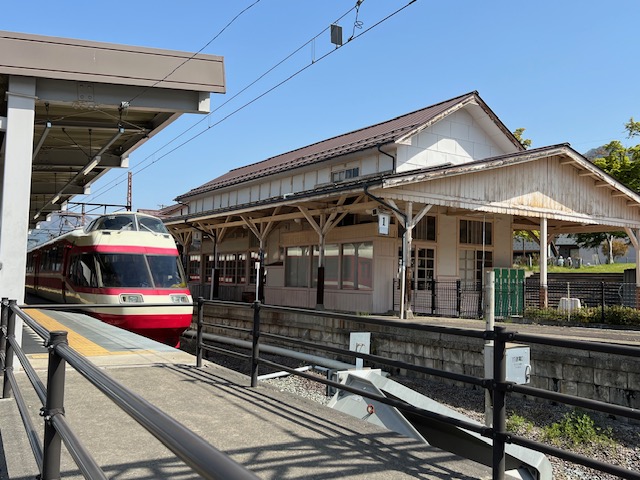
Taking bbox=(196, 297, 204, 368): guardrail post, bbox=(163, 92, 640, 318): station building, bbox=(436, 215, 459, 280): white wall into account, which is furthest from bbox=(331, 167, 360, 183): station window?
bbox=(196, 297, 204, 368): guardrail post

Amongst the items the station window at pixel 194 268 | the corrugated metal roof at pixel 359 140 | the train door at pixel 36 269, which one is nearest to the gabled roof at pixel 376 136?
the corrugated metal roof at pixel 359 140

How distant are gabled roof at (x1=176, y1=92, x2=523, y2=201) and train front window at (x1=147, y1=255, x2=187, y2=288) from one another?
7.92 metres

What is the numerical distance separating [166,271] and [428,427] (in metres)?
9.12

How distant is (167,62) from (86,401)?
5.48 m

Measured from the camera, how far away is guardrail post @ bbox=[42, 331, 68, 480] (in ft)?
8.32

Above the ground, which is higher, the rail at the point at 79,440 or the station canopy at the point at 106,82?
the station canopy at the point at 106,82

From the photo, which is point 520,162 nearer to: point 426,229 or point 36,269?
point 426,229

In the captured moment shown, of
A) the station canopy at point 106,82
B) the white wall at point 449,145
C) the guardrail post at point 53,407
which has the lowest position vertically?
the guardrail post at point 53,407

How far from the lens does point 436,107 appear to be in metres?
21.2

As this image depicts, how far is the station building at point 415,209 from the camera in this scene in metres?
16.4

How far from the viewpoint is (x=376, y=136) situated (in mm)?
21156

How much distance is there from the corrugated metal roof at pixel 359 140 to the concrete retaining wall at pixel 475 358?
669 centimetres

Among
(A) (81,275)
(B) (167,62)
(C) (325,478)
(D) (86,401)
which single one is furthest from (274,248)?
(C) (325,478)

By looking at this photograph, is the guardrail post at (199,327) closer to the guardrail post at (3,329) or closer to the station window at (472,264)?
the guardrail post at (3,329)
